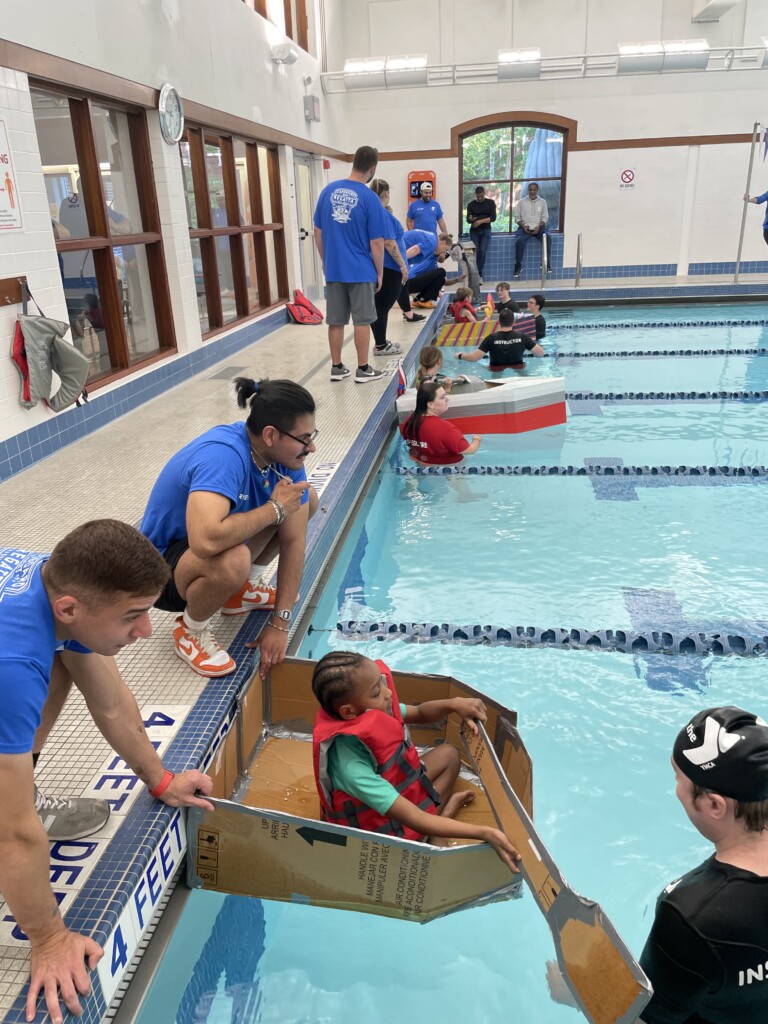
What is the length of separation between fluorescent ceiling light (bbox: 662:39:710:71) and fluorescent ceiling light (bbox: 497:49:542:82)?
216 centimetres

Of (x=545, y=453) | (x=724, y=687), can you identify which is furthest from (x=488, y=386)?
(x=724, y=687)

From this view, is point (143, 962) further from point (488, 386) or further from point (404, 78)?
point (404, 78)

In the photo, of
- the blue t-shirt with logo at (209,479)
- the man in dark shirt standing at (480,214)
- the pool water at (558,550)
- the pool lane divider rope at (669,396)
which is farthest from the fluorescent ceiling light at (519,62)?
the blue t-shirt with logo at (209,479)

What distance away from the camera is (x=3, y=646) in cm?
126

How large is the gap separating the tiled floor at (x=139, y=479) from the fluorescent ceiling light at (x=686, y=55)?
7526 mm

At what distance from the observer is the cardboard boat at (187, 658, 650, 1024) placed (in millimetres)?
1599

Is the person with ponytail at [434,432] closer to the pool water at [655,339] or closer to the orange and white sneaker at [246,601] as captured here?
the orange and white sneaker at [246,601]

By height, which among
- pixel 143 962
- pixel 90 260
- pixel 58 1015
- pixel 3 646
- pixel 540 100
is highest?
pixel 540 100

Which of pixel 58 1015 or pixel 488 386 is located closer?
pixel 58 1015

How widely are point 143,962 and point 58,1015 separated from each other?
0.52 meters

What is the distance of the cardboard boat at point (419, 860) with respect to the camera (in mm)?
1599

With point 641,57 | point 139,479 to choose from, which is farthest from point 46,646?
point 641,57

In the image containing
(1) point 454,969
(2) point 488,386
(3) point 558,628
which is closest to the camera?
(1) point 454,969

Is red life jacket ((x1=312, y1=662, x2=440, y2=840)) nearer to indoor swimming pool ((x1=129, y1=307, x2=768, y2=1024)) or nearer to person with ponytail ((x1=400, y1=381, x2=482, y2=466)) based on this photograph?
indoor swimming pool ((x1=129, y1=307, x2=768, y2=1024))
